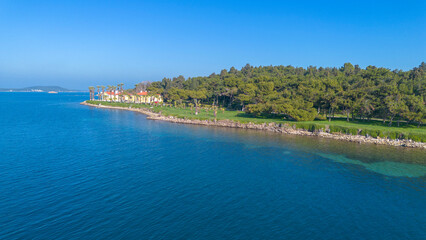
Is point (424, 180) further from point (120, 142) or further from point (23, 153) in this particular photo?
point (23, 153)

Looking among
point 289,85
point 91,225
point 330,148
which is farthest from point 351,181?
point 289,85

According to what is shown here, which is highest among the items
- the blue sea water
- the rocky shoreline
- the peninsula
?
the peninsula

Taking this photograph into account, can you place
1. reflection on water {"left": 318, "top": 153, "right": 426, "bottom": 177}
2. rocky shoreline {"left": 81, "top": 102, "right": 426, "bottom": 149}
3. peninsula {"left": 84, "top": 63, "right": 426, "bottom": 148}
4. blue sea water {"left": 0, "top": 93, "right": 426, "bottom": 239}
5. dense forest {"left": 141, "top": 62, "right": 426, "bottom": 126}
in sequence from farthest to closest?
dense forest {"left": 141, "top": 62, "right": 426, "bottom": 126} < peninsula {"left": 84, "top": 63, "right": 426, "bottom": 148} < rocky shoreline {"left": 81, "top": 102, "right": 426, "bottom": 149} < reflection on water {"left": 318, "top": 153, "right": 426, "bottom": 177} < blue sea water {"left": 0, "top": 93, "right": 426, "bottom": 239}

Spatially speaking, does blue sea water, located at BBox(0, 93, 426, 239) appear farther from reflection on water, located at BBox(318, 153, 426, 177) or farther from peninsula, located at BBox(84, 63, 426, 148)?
peninsula, located at BBox(84, 63, 426, 148)

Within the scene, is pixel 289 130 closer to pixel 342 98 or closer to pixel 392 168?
pixel 342 98

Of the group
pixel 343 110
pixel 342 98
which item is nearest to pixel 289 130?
pixel 343 110

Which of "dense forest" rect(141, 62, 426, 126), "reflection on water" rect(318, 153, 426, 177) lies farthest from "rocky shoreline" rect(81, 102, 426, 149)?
"reflection on water" rect(318, 153, 426, 177)
